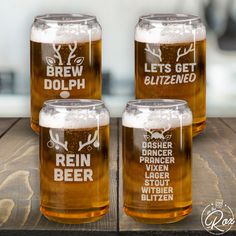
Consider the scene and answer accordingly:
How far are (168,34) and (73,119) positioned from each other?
430mm

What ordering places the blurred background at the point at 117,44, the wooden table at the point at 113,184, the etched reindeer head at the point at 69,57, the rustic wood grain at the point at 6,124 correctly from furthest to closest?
the blurred background at the point at 117,44 < the rustic wood grain at the point at 6,124 < the etched reindeer head at the point at 69,57 < the wooden table at the point at 113,184

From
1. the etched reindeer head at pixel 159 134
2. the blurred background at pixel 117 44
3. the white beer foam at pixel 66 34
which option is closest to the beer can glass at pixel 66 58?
the white beer foam at pixel 66 34

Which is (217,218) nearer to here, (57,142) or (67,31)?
(57,142)

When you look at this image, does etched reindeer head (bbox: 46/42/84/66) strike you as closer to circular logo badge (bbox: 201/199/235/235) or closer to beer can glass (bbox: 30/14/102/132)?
beer can glass (bbox: 30/14/102/132)

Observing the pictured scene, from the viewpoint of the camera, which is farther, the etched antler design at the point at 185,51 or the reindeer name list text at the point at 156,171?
the etched antler design at the point at 185,51

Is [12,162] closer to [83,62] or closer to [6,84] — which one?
[83,62]

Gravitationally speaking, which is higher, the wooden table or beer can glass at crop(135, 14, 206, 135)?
beer can glass at crop(135, 14, 206, 135)

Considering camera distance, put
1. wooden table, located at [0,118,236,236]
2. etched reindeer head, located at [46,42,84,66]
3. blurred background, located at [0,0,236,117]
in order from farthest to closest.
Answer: blurred background, located at [0,0,236,117]
etched reindeer head, located at [46,42,84,66]
wooden table, located at [0,118,236,236]

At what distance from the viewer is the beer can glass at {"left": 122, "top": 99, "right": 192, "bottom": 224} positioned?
1519 mm

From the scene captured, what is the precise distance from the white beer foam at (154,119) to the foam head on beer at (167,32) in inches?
14.4

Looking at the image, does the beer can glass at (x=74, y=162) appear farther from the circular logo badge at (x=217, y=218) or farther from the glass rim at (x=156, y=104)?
the circular logo badge at (x=217, y=218)

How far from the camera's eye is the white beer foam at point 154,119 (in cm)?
152

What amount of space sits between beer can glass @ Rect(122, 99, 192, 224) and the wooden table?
3cm

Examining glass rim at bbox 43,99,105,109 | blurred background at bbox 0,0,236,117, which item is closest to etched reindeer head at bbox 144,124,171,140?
glass rim at bbox 43,99,105,109
